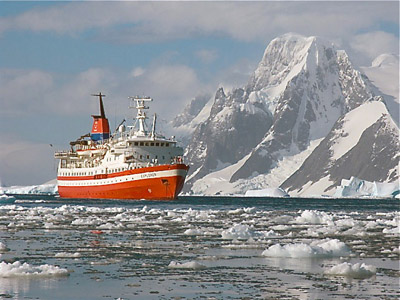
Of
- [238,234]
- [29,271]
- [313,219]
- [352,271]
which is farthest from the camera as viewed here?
[313,219]

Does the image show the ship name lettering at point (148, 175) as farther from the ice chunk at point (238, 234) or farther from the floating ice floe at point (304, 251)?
the floating ice floe at point (304, 251)

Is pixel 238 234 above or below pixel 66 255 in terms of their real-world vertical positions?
above

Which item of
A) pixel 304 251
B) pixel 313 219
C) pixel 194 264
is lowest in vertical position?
pixel 194 264

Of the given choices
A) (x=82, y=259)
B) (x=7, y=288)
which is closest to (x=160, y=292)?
(x=7, y=288)

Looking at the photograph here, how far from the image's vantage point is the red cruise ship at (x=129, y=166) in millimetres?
98000

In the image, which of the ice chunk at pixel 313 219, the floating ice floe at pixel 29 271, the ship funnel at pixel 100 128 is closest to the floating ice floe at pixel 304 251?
the floating ice floe at pixel 29 271

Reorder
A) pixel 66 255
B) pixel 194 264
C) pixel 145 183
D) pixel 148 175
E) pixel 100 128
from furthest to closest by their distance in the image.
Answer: pixel 100 128, pixel 145 183, pixel 148 175, pixel 66 255, pixel 194 264

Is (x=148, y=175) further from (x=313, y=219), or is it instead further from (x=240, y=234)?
(x=240, y=234)

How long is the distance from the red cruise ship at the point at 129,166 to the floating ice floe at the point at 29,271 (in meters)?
74.2

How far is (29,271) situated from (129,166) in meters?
79.8

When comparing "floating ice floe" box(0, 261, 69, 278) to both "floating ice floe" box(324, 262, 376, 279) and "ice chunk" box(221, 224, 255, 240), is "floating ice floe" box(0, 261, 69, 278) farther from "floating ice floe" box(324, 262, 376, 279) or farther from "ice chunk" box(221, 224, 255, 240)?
"ice chunk" box(221, 224, 255, 240)

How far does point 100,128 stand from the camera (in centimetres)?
12938

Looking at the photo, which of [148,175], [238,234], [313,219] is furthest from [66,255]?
[148,175]

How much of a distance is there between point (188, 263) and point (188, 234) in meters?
12.6
